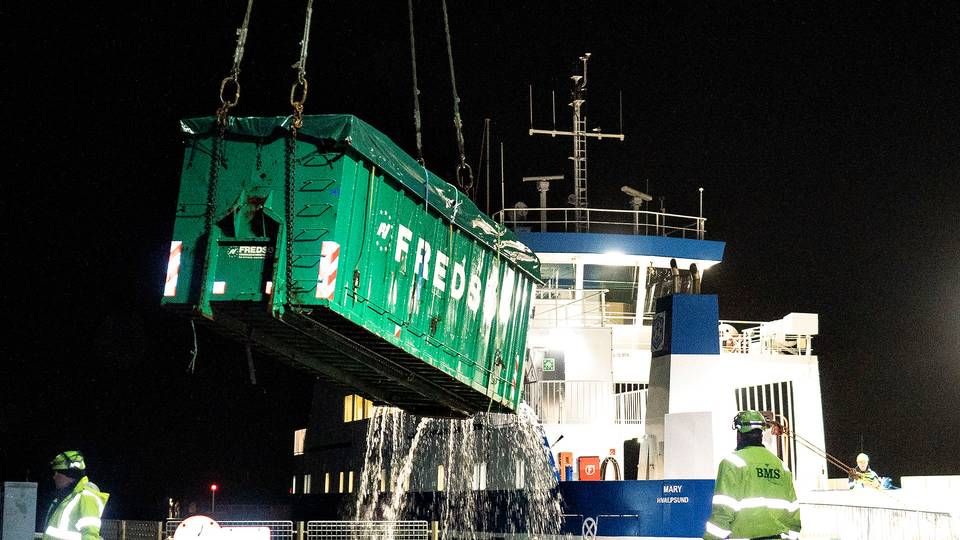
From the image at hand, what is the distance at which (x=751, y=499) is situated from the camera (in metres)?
6.42

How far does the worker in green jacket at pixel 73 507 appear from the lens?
7.34 meters

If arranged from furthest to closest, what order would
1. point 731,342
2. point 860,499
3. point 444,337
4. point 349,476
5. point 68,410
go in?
point 68,410, point 349,476, point 731,342, point 860,499, point 444,337

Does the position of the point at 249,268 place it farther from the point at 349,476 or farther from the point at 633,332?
the point at 349,476

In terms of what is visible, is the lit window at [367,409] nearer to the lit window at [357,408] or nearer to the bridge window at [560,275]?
the lit window at [357,408]

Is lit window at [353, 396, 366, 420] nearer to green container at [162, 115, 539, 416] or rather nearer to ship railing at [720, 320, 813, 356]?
ship railing at [720, 320, 813, 356]

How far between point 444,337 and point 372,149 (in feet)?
7.37

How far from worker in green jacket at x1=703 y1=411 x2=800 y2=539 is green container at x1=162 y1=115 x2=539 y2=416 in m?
3.57

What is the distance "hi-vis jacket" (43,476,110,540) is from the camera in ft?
24.1

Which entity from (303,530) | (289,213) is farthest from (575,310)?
(289,213)

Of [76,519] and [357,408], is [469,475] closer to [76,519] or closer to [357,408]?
[357,408]

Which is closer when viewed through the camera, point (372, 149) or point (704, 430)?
point (372, 149)

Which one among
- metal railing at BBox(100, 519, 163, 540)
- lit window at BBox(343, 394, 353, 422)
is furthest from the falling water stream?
metal railing at BBox(100, 519, 163, 540)

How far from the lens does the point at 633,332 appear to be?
1938cm

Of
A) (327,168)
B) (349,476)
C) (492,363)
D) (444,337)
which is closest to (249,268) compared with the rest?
(327,168)
